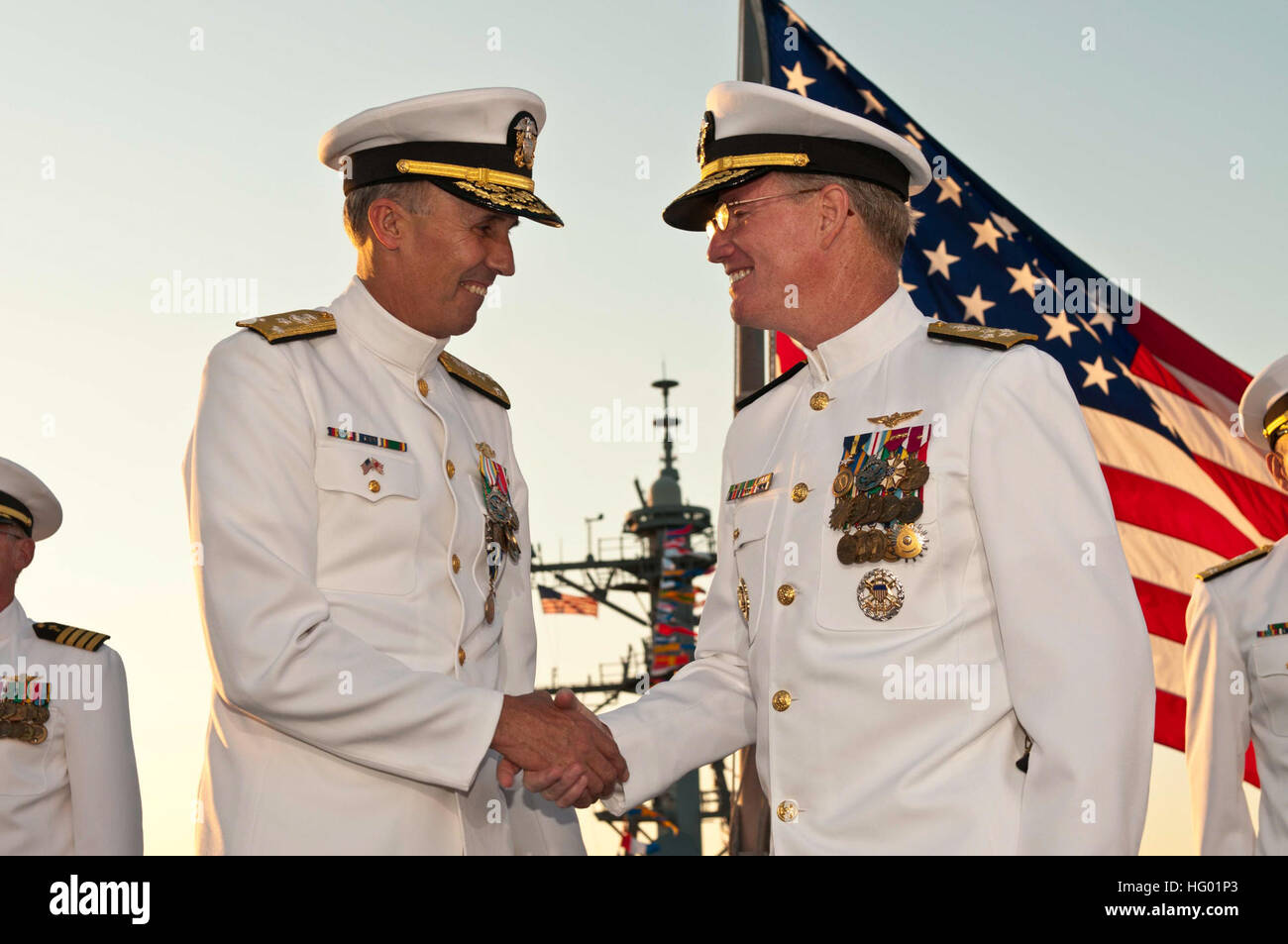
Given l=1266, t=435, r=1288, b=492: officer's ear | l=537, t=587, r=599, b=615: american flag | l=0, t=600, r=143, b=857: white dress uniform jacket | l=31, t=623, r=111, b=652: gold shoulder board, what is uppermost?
l=1266, t=435, r=1288, b=492: officer's ear

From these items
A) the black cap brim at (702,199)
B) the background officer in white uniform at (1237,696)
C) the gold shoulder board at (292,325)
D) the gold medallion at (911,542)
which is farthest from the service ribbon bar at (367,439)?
the background officer in white uniform at (1237,696)

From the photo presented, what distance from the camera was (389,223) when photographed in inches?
185

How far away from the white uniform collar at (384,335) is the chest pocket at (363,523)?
0.45 metres

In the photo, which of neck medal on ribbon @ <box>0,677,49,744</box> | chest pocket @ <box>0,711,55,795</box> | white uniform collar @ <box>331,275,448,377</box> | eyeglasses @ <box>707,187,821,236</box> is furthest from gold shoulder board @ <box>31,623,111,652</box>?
eyeglasses @ <box>707,187,821,236</box>

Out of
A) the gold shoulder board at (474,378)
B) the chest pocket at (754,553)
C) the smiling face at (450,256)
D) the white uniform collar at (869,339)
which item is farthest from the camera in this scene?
the gold shoulder board at (474,378)

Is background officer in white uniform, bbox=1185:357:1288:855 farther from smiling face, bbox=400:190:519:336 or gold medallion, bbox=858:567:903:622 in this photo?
smiling face, bbox=400:190:519:336

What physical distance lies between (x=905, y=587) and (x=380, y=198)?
2108 millimetres

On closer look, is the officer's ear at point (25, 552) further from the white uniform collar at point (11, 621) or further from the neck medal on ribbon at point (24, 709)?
the neck medal on ribbon at point (24, 709)

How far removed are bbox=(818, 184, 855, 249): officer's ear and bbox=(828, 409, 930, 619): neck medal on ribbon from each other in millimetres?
656

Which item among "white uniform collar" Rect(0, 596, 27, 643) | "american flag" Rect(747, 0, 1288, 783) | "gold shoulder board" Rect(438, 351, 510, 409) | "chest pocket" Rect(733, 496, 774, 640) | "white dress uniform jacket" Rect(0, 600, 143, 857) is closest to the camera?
"chest pocket" Rect(733, 496, 774, 640)

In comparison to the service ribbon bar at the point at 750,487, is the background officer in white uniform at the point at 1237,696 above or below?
below

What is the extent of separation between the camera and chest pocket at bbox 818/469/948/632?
3.83 metres

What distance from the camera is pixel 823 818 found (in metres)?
3.83

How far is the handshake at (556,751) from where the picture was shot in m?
4.25
